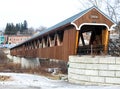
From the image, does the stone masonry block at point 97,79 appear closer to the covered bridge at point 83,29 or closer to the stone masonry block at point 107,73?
the stone masonry block at point 107,73

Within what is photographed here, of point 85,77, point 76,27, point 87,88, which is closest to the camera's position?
point 87,88

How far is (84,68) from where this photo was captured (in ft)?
63.6

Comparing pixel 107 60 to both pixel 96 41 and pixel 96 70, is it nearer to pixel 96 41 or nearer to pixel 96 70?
pixel 96 70

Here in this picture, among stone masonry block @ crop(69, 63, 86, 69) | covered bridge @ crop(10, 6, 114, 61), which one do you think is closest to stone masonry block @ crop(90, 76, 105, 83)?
stone masonry block @ crop(69, 63, 86, 69)

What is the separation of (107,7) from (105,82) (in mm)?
20910

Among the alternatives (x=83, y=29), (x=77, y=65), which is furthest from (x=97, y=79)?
(x=83, y=29)

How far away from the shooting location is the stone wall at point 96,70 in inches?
698

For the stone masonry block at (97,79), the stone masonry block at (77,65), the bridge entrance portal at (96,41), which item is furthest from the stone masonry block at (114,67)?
the bridge entrance portal at (96,41)

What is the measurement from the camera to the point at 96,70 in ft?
60.8

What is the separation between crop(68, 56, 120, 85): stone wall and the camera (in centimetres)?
1773

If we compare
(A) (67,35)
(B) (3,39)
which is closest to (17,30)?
(B) (3,39)

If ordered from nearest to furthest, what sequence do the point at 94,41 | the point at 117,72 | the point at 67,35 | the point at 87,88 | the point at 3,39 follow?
the point at 87,88 < the point at 117,72 < the point at 67,35 < the point at 94,41 < the point at 3,39

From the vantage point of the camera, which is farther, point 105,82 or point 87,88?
point 105,82

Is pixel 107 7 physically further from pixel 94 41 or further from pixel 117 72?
pixel 117 72
